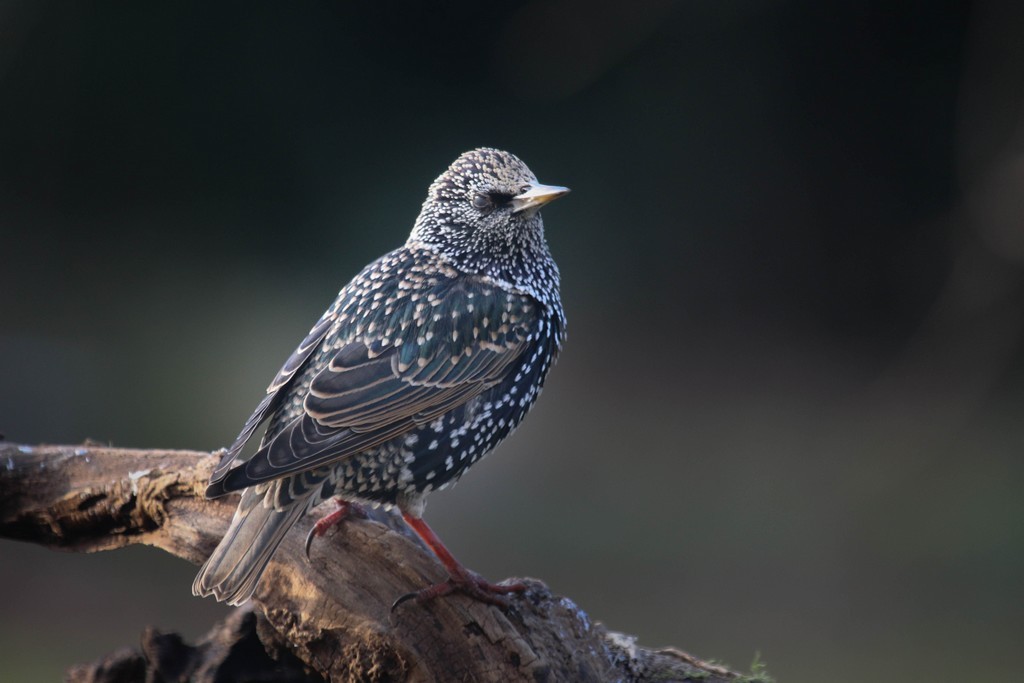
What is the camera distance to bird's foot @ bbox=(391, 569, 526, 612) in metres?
2.81

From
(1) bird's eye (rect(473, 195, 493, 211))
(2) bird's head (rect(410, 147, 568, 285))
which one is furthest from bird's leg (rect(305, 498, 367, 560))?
(1) bird's eye (rect(473, 195, 493, 211))

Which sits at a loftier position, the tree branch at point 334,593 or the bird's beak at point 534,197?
the bird's beak at point 534,197

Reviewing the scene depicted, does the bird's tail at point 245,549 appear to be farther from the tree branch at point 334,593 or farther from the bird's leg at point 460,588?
the bird's leg at point 460,588

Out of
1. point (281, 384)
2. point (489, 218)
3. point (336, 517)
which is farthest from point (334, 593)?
point (489, 218)

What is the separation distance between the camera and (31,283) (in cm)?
637

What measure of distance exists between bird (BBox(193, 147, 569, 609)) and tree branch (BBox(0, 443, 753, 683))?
0.28ft

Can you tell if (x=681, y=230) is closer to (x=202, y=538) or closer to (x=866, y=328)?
(x=866, y=328)

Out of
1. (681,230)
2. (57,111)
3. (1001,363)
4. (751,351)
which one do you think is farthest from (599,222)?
(57,111)

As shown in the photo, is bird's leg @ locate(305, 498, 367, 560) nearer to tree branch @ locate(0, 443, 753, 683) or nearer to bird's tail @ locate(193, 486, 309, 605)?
tree branch @ locate(0, 443, 753, 683)

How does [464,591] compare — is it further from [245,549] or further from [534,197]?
[534,197]

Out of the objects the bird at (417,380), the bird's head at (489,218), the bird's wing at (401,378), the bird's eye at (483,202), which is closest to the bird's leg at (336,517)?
the bird at (417,380)

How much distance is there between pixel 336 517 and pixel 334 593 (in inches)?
10.9

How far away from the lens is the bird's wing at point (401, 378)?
2739 millimetres

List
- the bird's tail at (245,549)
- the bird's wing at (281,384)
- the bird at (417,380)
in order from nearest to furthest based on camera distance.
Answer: the bird's tail at (245,549), the bird at (417,380), the bird's wing at (281,384)
